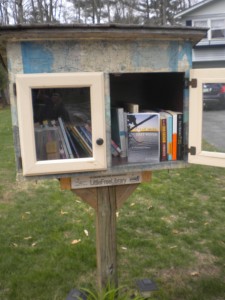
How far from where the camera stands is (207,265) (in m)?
3.32

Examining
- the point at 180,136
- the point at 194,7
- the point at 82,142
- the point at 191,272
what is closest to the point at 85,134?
the point at 82,142

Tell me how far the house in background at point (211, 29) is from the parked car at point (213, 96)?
17347 millimetres

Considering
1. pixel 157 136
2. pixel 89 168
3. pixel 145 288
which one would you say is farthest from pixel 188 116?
pixel 145 288

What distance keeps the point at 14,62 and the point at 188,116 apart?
1.04m

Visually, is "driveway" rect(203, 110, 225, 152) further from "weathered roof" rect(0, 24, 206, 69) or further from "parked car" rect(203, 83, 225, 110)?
"weathered roof" rect(0, 24, 206, 69)

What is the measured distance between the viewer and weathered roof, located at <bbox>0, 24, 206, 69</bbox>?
1.76 m

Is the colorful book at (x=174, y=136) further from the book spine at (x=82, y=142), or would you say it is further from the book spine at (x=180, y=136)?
the book spine at (x=82, y=142)

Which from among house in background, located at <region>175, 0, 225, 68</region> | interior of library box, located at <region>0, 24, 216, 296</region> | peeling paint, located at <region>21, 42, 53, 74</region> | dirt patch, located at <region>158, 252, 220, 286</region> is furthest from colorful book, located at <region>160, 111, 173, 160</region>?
house in background, located at <region>175, 0, 225, 68</region>

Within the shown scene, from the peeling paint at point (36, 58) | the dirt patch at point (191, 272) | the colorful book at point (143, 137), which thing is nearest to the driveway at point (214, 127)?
the colorful book at point (143, 137)

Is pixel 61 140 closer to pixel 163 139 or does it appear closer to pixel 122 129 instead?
pixel 122 129

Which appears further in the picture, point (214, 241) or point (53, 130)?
point (214, 241)

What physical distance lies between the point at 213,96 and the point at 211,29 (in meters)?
18.2

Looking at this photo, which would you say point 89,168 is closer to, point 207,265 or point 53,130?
point 53,130

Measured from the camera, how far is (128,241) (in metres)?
3.69
